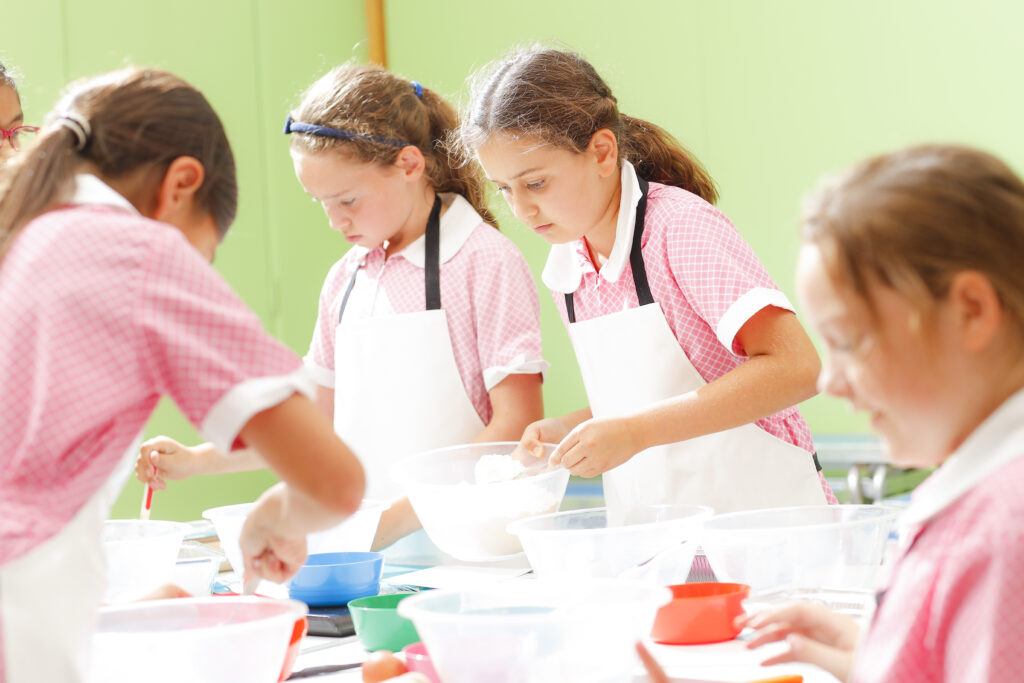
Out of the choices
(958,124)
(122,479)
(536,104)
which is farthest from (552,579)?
(958,124)

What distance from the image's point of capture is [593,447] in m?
1.38

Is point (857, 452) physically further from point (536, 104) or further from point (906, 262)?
point (906, 262)

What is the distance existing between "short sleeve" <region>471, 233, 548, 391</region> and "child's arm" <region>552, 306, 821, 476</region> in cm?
43

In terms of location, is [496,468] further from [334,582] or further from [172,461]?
[172,461]

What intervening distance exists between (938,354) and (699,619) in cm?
46

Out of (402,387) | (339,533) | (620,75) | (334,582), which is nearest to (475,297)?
(402,387)

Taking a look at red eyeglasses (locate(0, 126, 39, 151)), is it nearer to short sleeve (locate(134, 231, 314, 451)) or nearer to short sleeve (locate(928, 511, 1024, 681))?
short sleeve (locate(134, 231, 314, 451))

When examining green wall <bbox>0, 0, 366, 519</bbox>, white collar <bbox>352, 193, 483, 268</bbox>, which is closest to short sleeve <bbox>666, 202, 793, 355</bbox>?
white collar <bbox>352, 193, 483, 268</bbox>

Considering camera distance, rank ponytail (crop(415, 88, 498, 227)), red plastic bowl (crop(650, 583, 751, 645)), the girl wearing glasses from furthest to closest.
→ ponytail (crop(415, 88, 498, 227))
the girl wearing glasses
red plastic bowl (crop(650, 583, 751, 645))

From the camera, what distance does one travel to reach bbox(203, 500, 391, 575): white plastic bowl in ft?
4.71

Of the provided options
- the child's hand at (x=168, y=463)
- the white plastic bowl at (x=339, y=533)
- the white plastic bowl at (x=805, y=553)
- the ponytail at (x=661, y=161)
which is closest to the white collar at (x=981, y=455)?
the white plastic bowl at (x=805, y=553)

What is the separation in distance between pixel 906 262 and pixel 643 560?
1.74ft

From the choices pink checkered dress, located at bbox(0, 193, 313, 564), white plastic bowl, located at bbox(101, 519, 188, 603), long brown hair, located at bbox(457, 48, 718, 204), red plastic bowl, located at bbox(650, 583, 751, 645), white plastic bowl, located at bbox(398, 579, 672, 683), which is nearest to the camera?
pink checkered dress, located at bbox(0, 193, 313, 564)

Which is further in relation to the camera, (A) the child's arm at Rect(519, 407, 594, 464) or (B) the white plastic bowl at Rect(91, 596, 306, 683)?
(A) the child's arm at Rect(519, 407, 594, 464)
